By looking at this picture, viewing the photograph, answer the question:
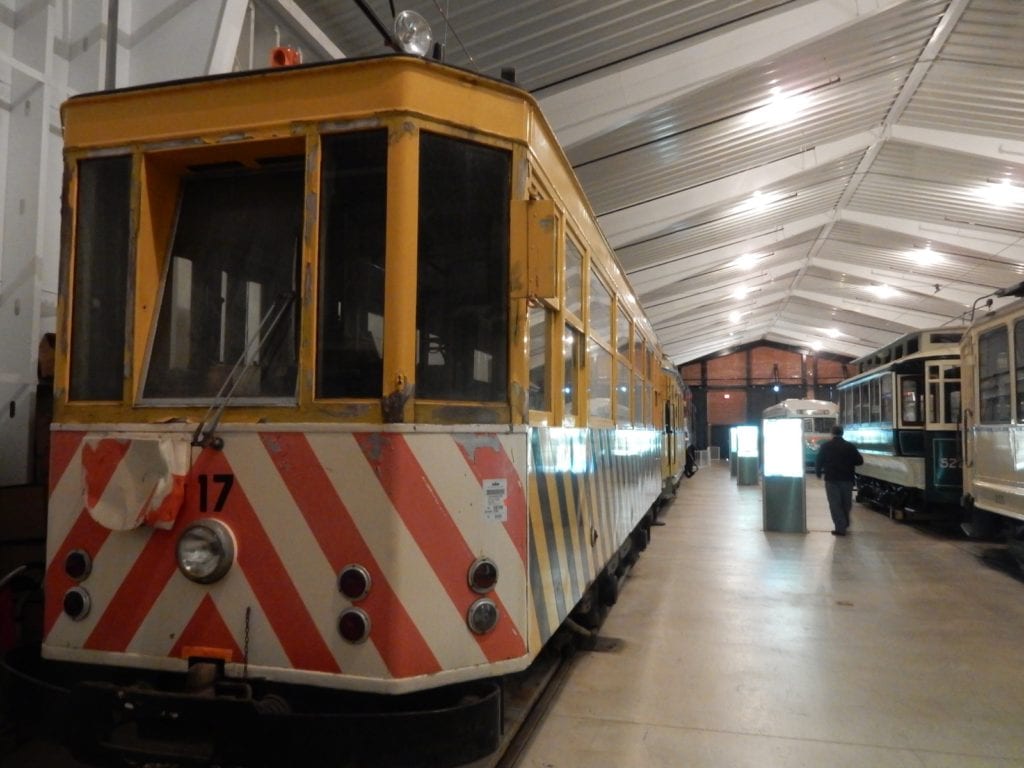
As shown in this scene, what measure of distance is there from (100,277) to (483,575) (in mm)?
1889

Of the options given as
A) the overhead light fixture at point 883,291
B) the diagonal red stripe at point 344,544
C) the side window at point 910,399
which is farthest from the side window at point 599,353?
the overhead light fixture at point 883,291

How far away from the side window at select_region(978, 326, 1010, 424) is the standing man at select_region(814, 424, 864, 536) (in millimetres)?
2165

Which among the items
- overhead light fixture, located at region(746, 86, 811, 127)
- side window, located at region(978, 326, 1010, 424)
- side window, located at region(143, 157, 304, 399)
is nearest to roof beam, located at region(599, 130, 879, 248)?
overhead light fixture, located at region(746, 86, 811, 127)

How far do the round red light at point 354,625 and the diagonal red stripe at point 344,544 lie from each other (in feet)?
0.07

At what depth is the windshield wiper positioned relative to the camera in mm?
2676

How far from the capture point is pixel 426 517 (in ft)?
8.45

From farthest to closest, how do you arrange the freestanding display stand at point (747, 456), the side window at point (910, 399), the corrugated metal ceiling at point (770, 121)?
the freestanding display stand at point (747, 456) < the side window at point (910, 399) < the corrugated metal ceiling at point (770, 121)

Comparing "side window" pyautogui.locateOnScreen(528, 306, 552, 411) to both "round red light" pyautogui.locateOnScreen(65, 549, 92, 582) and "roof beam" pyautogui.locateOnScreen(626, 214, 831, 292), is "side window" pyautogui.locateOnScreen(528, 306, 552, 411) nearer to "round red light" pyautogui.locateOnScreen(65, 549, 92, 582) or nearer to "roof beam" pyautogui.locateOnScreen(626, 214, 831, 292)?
"round red light" pyautogui.locateOnScreen(65, 549, 92, 582)

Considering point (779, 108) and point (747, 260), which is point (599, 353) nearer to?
point (779, 108)

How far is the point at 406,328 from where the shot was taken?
262 cm

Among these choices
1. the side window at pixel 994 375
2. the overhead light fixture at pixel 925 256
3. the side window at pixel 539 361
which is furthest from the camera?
the overhead light fixture at pixel 925 256

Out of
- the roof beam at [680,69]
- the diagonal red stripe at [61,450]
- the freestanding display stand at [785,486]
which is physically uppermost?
the roof beam at [680,69]

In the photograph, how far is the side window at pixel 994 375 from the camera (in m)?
7.70

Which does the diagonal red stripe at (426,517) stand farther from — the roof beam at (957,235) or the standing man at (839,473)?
the roof beam at (957,235)
